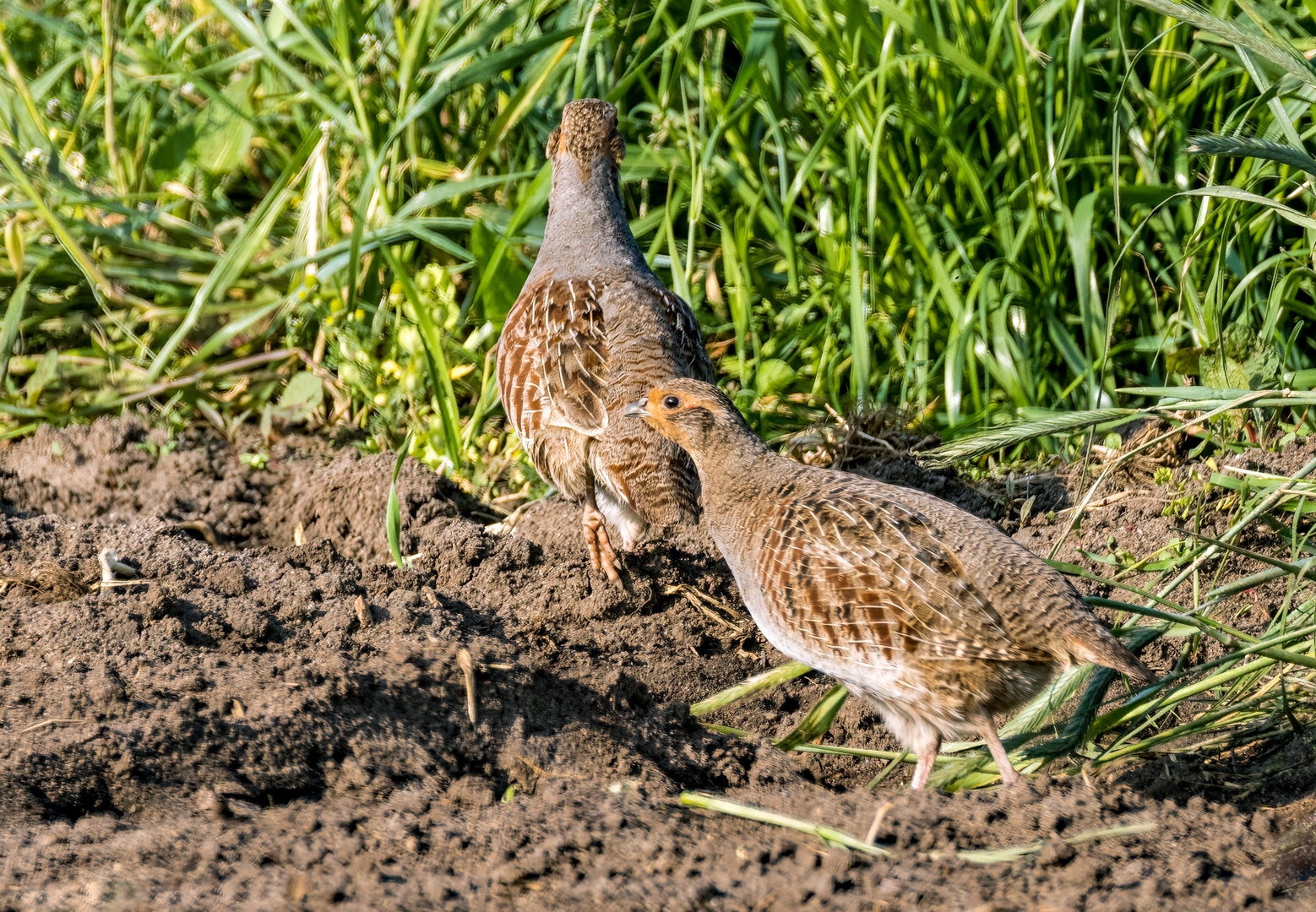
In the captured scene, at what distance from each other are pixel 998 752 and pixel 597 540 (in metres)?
1.61

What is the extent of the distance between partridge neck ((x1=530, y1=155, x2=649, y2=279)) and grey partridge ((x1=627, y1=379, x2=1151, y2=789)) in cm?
168

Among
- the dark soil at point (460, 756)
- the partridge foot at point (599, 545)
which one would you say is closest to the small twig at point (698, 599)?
the dark soil at point (460, 756)

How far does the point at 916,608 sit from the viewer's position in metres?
2.73

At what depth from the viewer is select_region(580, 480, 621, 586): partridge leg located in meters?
3.76

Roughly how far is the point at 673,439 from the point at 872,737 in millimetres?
1034

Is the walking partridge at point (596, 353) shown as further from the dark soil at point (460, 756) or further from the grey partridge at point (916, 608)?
the grey partridge at point (916, 608)

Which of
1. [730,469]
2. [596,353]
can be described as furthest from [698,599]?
[596,353]

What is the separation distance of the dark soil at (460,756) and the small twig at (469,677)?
16 millimetres

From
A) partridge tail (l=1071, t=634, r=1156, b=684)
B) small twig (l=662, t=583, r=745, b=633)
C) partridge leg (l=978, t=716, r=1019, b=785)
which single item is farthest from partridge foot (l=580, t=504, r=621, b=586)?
A: partridge tail (l=1071, t=634, r=1156, b=684)

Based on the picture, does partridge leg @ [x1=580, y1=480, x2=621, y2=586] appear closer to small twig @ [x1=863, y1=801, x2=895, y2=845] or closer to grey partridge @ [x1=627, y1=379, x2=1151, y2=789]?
grey partridge @ [x1=627, y1=379, x2=1151, y2=789]

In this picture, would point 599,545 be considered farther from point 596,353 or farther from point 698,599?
point 596,353

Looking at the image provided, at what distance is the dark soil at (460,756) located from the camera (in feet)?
6.48

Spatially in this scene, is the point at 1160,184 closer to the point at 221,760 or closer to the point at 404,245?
the point at 404,245

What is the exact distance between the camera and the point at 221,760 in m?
2.45
